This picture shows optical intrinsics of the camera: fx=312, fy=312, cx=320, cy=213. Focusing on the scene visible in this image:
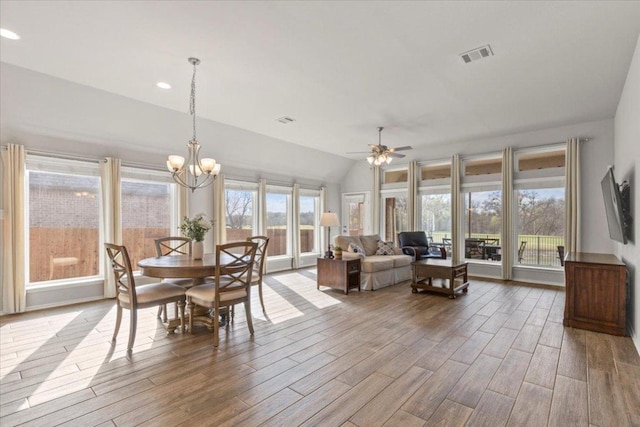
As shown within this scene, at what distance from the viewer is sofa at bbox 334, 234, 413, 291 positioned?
568cm

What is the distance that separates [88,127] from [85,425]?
4273mm

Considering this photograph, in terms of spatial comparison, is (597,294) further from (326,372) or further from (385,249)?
(385,249)

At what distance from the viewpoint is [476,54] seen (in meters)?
3.31

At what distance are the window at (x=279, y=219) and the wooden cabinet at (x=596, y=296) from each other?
19.4ft

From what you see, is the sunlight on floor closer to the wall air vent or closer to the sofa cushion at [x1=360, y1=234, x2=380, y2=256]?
the sofa cushion at [x1=360, y1=234, x2=380, y2=256]

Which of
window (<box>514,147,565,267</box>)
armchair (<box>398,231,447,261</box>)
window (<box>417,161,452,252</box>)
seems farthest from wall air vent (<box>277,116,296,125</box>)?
window (<box>514,147,565,267</box>)

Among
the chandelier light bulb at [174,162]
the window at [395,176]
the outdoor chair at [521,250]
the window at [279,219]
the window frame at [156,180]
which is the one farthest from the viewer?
the window at [395,176]

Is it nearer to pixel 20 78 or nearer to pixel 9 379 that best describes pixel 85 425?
pixel 9 379

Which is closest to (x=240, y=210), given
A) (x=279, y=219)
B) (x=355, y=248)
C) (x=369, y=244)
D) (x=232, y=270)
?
(x=279, y=219)

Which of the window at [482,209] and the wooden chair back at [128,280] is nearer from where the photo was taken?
the wooden chair back at [128,280]

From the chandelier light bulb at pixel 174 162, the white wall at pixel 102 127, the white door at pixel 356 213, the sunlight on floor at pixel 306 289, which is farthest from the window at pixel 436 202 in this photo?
the chandelier light bulb at pixel 174 162

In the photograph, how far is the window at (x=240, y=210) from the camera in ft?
23.0

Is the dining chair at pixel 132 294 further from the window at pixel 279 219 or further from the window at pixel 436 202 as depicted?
the window at pixel 436 202

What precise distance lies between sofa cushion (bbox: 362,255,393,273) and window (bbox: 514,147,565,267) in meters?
2.88
